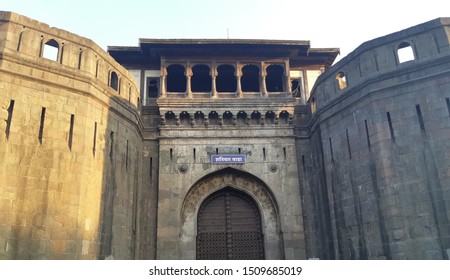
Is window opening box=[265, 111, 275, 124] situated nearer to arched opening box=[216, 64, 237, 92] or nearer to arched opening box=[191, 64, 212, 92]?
arched opening box=[216, 64, 237, 92]

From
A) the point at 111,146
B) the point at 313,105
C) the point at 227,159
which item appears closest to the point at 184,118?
the point at 227,159

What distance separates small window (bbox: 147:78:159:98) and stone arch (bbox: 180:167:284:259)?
213 inches

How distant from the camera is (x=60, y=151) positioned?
1362 centimetres

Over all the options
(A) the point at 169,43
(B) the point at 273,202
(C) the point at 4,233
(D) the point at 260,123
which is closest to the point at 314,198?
(B) the point at 273,202

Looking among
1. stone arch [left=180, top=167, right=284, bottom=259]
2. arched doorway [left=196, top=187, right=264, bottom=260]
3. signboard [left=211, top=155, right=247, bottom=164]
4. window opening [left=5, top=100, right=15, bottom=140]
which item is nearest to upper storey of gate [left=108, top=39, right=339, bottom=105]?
signboard [left=211, top=155, right=247, bottom=164]

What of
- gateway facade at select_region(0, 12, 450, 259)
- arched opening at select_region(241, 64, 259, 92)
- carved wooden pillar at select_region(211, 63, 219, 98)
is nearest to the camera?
gateway facade at select_region(0, 12, 450, 259)

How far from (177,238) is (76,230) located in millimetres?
5139

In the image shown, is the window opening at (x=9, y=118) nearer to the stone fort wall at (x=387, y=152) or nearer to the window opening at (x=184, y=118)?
the window opening at (x=184, y=118)

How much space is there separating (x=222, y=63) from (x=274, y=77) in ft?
11.3

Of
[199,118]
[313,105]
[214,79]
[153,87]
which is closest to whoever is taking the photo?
[199,118]

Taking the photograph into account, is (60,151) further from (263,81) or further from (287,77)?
(287,77)

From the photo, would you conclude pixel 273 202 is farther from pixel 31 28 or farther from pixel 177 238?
pixel 31 28

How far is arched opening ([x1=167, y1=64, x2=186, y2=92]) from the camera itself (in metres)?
21.0

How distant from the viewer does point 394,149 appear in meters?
14.5
